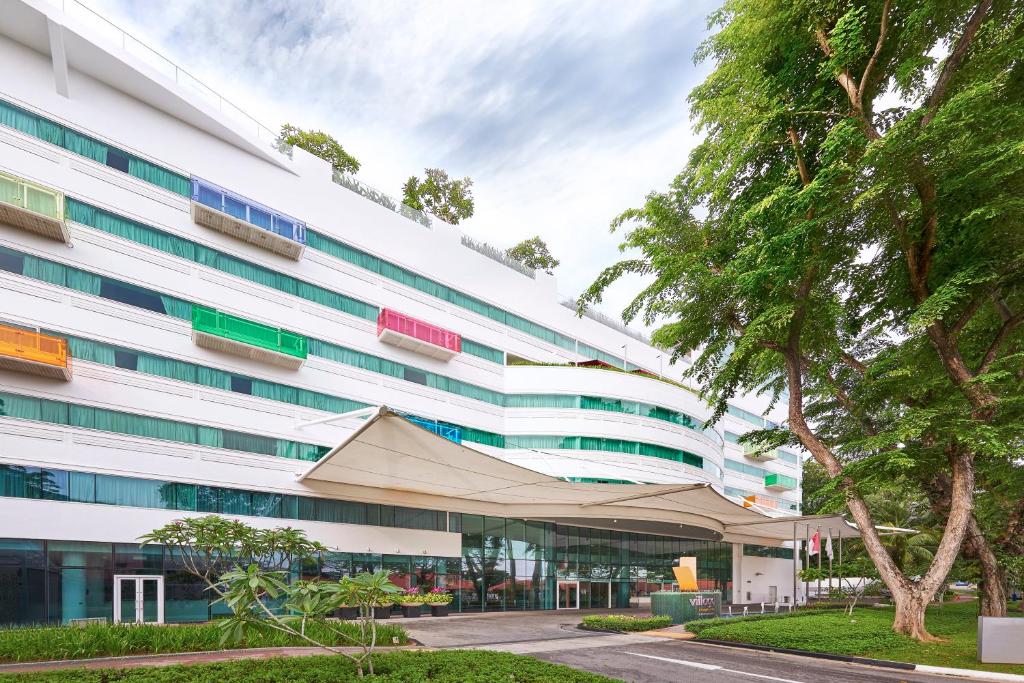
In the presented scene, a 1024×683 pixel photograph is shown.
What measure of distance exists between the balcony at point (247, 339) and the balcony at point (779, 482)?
4408 cm

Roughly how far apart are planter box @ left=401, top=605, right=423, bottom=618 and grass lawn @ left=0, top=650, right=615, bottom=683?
16499 mm

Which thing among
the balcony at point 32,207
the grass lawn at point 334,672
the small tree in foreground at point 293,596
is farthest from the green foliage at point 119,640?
the balcony at point 32,207

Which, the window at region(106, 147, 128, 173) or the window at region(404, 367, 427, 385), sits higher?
the window at region(106, 147, 128, 173)

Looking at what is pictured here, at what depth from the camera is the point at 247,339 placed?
84.0ft

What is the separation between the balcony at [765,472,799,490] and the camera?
57.5m

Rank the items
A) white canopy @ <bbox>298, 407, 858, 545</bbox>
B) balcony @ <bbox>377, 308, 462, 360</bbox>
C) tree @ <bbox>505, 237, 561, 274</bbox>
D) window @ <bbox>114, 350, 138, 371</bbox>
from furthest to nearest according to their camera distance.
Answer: tree @ <bbox>505, 237, 561, 274</bbox> < balcony @ <bbox>377, 308, 462, 360</bbox> < window @ <bbox>114, 350, 138, 371</bbox> < white canopy @ <bbox>298, 407, 858, 545</bbox>

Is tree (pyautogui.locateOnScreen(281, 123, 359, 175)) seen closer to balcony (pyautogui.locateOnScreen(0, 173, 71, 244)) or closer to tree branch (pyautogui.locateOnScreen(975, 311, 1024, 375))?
balcony (pyautogui.locateOnScreen(0, 173, 71, 244))

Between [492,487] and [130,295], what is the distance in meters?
14.9

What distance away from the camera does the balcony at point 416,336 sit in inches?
1216

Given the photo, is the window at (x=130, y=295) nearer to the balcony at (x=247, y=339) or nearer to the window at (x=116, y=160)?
the balcony at (x=247, y=339)

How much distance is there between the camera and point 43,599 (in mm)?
20172

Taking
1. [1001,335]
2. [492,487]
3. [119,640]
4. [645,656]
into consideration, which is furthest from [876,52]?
[119,640]

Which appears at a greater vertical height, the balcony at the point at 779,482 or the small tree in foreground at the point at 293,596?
the small tree in foreground at the point at 293,596

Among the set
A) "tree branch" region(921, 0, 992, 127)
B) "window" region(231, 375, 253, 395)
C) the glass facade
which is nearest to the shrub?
"tree branch" region(921, 0, 992, 127)
